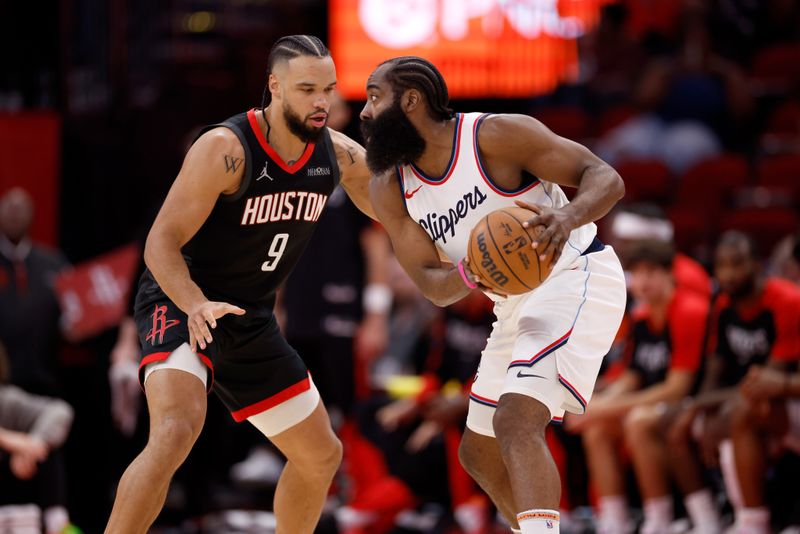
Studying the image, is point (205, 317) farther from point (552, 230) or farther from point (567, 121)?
point (567, 121)

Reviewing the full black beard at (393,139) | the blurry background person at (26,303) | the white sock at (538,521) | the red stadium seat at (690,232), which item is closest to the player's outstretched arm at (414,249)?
the full black beard at (393,139)

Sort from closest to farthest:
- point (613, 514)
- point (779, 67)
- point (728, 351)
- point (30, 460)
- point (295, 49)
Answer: point (295, 49) < point (728, 351) < point (613, 514) < point (30, 460) < point (779, 67)

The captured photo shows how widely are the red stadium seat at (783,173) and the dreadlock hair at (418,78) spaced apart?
5891 millimetres

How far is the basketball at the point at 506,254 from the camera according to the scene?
4.56m

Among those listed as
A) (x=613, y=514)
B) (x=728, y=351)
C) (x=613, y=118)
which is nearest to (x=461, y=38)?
(x=613, y=118)

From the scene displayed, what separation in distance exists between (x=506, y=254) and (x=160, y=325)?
4.56 ft

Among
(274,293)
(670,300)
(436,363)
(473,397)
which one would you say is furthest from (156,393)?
(436,363)

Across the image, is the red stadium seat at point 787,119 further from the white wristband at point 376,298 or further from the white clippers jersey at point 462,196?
the white clippers jersey at point 462,196

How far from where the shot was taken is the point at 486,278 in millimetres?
4652

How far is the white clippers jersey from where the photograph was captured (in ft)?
16.2

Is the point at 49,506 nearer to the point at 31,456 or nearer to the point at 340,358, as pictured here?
the point at 31,456

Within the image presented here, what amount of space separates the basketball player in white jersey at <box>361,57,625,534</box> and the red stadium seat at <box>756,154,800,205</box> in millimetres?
5544

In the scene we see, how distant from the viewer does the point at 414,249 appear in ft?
16.4

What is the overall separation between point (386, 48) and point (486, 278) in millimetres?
6720
